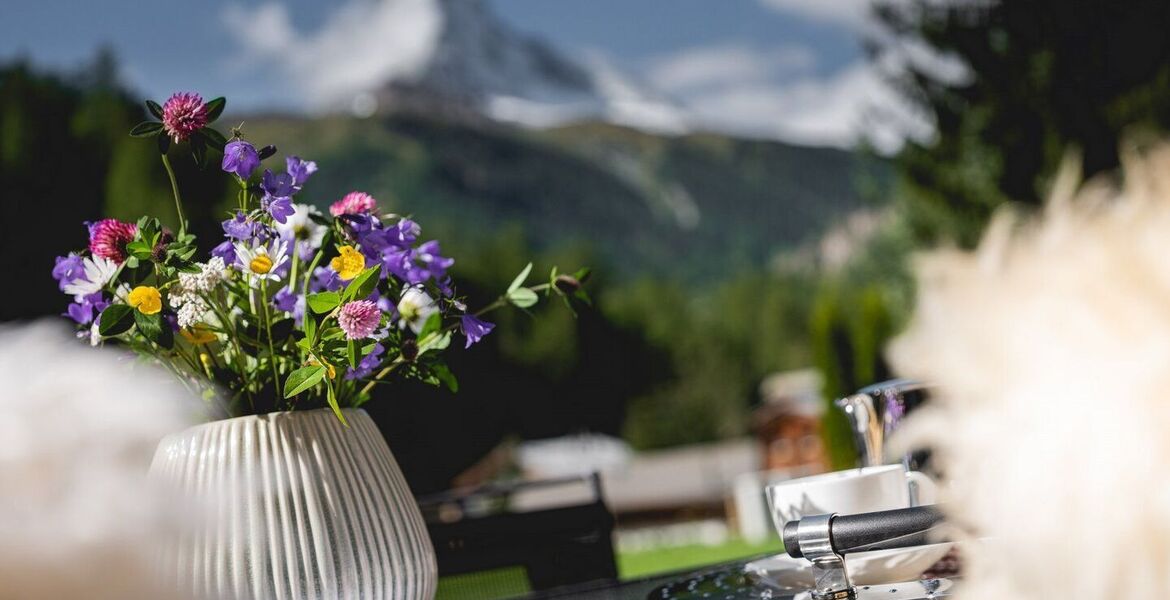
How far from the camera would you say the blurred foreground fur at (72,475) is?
25.1 inches

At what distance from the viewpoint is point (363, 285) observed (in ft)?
3.03

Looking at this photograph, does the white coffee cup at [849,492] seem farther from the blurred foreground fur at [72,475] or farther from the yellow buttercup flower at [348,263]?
the blurred foreground fur at [72,475]

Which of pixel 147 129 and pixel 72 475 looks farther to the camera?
pixel 147 129

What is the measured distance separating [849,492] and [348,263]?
0.52m

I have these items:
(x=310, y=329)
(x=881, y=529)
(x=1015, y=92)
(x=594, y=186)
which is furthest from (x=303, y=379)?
(x=594, y=186)

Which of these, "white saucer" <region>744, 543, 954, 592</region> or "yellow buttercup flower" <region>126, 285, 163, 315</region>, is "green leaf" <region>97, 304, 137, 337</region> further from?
"white saucer" <region>744, 543, 954, 592</region>

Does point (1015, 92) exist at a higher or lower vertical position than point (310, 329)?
higher

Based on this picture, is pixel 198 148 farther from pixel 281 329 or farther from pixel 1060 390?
pixel 1060 390

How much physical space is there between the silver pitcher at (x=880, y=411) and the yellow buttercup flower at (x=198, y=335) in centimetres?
68

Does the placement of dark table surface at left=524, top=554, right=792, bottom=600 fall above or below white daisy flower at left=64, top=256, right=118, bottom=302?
below

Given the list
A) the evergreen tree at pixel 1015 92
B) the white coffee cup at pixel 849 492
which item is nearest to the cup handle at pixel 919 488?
the white coffee cup at pixel 849 492

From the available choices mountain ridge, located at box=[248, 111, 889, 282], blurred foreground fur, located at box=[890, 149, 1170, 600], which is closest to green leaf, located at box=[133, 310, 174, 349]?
blurred foreground fur, located at box=[890, 149, 1170, 600]

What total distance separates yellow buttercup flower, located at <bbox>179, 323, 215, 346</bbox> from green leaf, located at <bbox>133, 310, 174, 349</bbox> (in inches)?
1.4

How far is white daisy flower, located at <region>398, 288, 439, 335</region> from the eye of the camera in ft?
3.43
